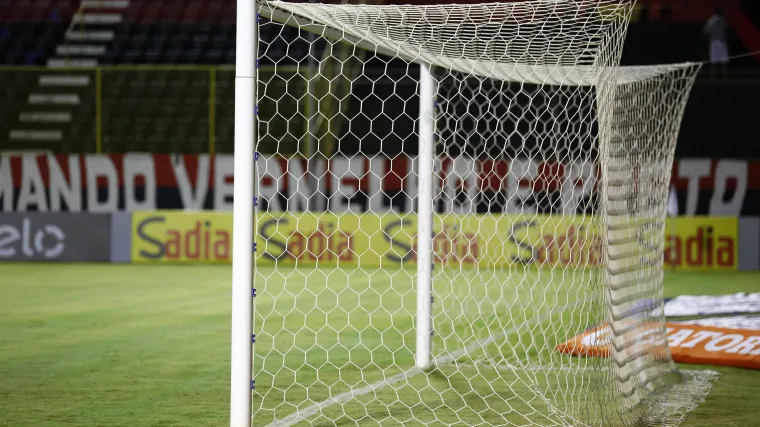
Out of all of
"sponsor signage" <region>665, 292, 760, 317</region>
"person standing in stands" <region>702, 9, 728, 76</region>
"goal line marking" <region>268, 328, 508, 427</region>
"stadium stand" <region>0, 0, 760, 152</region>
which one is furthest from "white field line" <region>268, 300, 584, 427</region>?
"person standing in stands" <region>702, 9, 728, 76</region>

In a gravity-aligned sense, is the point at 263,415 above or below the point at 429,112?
below

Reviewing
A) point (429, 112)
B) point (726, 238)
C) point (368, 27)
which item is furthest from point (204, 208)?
point (368, 27)

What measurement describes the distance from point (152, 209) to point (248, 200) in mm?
12134

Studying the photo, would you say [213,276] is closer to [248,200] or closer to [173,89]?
[173,89]

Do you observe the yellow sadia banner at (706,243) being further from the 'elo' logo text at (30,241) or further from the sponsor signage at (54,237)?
the 'elo' logo text at (30,241)

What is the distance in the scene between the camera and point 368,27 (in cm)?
538

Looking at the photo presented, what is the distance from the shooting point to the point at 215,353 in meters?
7.11

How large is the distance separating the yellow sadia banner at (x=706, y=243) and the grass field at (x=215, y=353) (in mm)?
2456

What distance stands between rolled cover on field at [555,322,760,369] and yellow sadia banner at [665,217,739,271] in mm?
7391

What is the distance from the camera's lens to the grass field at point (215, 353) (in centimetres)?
522

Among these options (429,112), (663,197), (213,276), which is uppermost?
(429,112)

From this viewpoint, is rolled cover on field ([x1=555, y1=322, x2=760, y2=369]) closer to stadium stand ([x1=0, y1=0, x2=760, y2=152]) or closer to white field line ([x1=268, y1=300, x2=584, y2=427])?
white field line ([x1=268, y1=300, x2=584, y2=427])

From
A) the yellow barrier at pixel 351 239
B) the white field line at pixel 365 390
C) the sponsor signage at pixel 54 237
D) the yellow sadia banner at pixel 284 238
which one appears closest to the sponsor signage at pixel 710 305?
the white field line at pixel 365 390

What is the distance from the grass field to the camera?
5219mm
